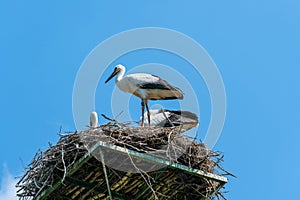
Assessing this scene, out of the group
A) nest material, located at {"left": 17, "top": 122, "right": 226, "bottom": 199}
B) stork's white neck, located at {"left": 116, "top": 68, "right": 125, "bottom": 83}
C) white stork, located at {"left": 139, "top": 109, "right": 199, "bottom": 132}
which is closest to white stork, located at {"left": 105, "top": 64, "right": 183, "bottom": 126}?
stork's white neck, located at {"left": 116, "top": 68, "right": 125, "bottom": 83}

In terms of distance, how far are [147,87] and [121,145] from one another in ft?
9.00

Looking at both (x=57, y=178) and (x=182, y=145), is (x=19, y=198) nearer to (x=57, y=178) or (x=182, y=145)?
(x=57, y=178)

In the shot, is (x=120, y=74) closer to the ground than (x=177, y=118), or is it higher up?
higher up

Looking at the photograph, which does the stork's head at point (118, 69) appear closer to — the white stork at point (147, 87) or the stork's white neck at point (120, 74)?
the stork's white neck at point (120, 74)

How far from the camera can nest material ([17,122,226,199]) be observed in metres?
10.4

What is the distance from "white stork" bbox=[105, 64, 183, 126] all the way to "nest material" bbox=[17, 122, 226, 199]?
1.92 metres

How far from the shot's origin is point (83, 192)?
10625 millimetres

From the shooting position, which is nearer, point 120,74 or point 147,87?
point 147,87

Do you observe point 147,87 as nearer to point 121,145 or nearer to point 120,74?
point 120,74

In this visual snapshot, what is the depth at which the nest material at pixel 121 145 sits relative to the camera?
10.4 metres

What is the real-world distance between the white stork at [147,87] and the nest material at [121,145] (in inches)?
75.6

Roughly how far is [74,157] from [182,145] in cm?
152

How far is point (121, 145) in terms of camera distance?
10375 mm

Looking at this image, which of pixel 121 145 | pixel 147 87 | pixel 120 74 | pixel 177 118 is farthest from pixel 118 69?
pixel 121 145
